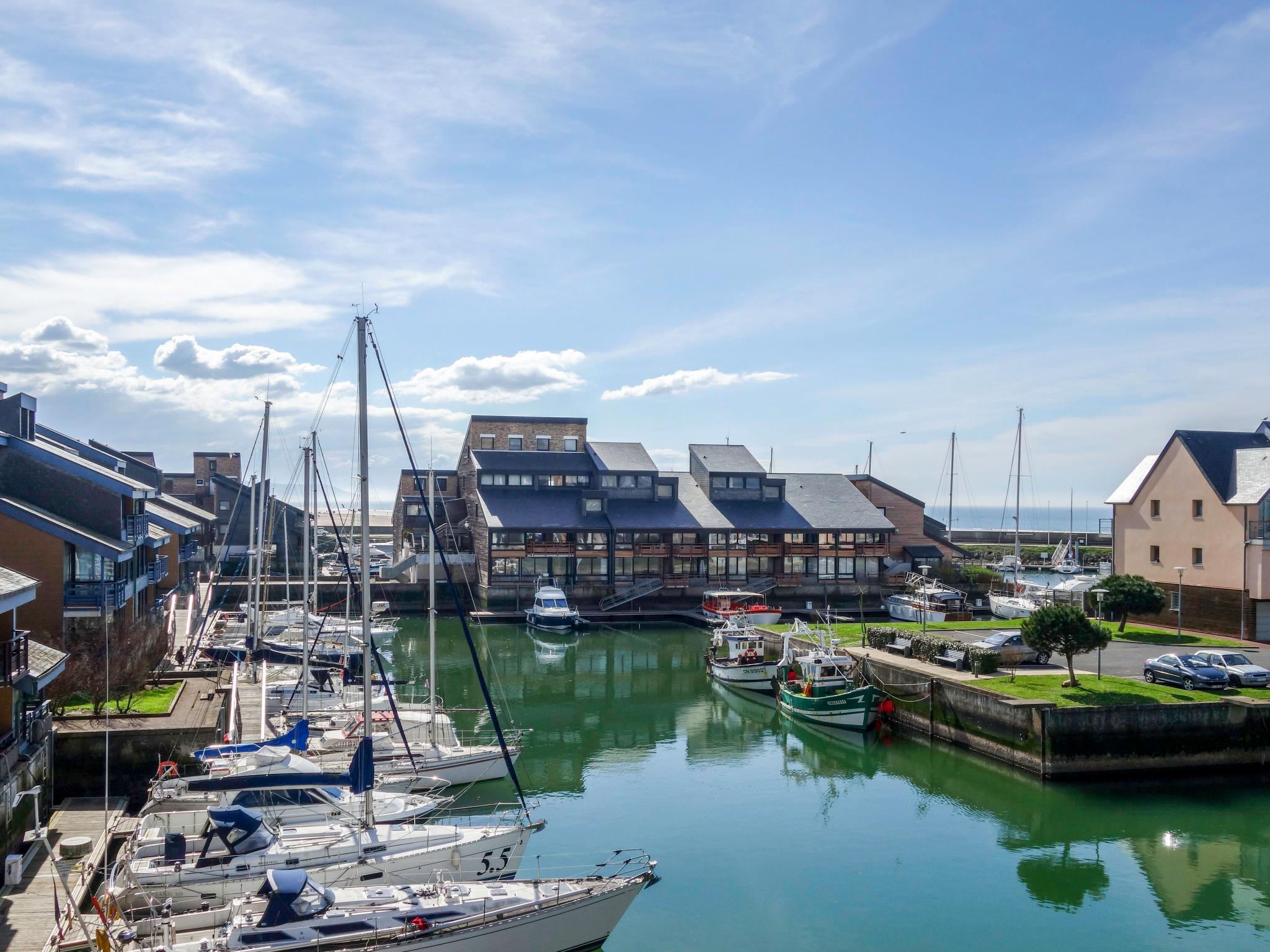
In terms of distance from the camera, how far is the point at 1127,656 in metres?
40.8

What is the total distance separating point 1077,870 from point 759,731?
1611 centimetres

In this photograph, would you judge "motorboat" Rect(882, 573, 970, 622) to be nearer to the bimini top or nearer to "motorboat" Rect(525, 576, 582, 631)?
"motorboat" Rect(525, 576, 582, 631)

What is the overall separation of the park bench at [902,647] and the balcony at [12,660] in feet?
107

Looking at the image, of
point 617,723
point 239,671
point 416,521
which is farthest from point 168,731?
point 416,521

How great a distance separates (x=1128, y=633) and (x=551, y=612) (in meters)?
33.0

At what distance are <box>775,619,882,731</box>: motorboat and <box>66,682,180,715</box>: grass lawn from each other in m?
23.6

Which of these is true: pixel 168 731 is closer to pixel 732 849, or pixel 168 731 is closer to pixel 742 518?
pixel 732 849

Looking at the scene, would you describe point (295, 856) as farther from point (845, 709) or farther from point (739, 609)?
point (739, 609)

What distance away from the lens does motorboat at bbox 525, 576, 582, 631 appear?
62.3 metres

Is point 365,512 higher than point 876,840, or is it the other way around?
point 365,512

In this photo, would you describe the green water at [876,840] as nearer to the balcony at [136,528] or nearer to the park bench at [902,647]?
the park bench at [902,647]

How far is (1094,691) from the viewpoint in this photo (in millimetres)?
32719

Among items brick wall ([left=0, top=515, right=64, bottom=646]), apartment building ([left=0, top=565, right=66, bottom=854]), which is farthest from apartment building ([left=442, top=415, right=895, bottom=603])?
apartment building ([left=0, top=565, right=66, bottom=854])

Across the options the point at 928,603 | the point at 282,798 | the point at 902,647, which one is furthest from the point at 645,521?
the point at 282,798
